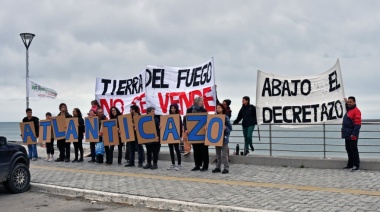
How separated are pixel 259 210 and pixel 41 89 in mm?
16080

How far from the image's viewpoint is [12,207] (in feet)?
30.1

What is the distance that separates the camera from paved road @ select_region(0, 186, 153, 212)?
353 inches

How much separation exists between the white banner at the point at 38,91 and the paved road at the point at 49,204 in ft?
36.6

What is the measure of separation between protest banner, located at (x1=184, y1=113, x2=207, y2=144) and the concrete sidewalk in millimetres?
957

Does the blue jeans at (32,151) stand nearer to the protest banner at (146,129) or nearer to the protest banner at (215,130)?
the protest banner at (146,129)

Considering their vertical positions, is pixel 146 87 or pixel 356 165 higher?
pixel 146 87

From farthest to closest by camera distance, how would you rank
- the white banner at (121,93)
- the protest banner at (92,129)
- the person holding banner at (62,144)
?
the white banner at (121,93) → the person holding banner at (62,144) → the protest banner at (92,129)

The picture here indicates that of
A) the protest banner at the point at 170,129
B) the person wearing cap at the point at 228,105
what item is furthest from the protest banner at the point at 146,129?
the person wearing cap at the point at 228,105

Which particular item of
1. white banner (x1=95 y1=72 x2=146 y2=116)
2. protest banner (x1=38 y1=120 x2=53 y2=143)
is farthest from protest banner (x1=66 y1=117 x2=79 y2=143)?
white banner (x1=95 y1=72 x2=146 y2=116)

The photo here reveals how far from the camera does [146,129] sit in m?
13.9

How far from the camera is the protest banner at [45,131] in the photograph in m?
16.8

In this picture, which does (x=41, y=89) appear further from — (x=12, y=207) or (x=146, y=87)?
(x=12, y=207)

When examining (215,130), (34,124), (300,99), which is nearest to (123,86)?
(34,124)

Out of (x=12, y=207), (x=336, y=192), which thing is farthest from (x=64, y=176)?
(x=336, y=192)
